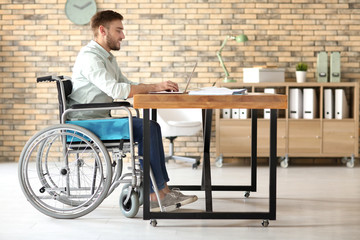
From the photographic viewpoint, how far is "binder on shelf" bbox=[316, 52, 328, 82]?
5707mm

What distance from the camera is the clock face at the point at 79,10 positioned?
19.7 ft

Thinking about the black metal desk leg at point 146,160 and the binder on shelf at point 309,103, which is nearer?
the black metal desk leg at point 146,160

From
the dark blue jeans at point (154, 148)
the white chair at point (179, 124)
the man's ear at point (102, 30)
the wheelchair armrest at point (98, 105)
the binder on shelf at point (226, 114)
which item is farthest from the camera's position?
the binder on shelf at point (226, 114)

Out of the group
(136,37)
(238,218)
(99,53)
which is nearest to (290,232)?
(238,218)

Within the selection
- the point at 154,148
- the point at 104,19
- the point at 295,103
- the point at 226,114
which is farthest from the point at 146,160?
the point at 295,103

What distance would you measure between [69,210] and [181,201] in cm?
66

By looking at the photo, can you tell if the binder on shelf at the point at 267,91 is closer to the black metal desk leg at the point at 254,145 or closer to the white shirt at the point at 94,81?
the black metal desk leg at the point at 254,145

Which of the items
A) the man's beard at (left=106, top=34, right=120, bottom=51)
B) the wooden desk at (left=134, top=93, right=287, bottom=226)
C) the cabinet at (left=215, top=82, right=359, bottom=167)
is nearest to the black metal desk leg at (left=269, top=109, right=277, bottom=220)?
the wooden desk at (left=134, top=93, right=287, bottom=226)

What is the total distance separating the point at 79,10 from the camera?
602cm

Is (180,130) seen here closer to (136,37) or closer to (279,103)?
(136,37)

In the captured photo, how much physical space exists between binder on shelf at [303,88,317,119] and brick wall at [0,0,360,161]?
1.37 ft

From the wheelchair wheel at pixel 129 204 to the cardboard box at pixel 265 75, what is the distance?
2.79 metres

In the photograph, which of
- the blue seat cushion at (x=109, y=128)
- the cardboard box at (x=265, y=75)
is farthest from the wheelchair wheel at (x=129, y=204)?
the cardboard box at (x=265, y=75)

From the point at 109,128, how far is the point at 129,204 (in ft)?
1.57
